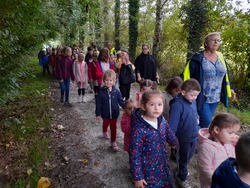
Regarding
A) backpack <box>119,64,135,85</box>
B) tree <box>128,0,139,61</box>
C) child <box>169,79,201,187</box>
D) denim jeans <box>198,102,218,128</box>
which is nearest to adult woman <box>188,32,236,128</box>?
denim jeans <box>198,102,218,128</box>

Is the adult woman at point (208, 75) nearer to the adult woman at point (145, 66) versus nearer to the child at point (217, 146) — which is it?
the child at point (217, 146)

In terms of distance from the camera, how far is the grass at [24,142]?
374 centimetres

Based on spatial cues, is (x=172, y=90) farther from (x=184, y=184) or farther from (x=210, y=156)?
(x=210, y=156)

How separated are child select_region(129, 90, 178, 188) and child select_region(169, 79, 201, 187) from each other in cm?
50

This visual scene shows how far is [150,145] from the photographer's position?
2.52 m

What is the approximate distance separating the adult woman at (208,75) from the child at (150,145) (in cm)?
178

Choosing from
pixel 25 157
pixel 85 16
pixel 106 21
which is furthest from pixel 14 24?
pixel 106 21

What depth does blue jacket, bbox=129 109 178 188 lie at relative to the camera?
2.46 m

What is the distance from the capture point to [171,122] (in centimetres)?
308

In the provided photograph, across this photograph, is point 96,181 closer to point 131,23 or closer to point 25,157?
point 25,157

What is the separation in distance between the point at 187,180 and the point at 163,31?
10183 millimetres

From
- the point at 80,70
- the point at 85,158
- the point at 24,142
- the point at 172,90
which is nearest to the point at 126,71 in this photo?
the point at 80,70

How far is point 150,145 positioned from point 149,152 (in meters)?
0.09

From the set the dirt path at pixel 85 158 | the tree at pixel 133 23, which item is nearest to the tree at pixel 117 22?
the tree at pixel 133 23
